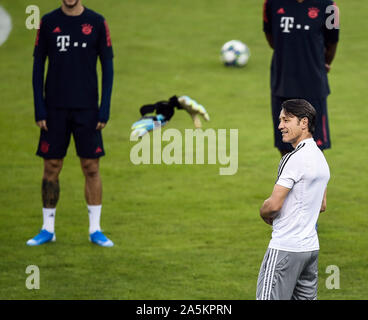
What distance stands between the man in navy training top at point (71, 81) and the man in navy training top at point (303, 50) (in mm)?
1775

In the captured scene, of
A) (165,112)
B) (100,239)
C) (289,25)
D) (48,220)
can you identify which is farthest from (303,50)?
(48,220)

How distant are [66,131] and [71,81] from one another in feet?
1.71

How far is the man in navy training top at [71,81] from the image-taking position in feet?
27.3

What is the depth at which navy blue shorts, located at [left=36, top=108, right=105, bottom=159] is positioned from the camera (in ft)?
27.6

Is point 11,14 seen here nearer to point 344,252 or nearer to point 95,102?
point 95,102

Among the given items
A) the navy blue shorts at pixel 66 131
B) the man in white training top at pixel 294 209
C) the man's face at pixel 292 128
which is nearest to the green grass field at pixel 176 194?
the navy blue shorts at pixel 66 131

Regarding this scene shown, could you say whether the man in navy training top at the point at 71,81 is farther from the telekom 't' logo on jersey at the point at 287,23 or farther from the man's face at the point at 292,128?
the man's face at the point at 292,128

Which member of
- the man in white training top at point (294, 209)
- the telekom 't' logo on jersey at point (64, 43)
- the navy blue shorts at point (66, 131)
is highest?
the telekom 't' logo on jersey at point (64, 43)

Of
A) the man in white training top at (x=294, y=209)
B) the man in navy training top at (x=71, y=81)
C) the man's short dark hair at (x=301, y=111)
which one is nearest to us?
the man in white training top at (x=294, y=209)

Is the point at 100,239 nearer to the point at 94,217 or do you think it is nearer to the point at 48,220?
the point at 94,217

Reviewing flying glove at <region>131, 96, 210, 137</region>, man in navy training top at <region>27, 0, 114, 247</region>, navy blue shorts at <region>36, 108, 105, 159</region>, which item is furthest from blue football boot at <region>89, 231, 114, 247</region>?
flying glove at <region>131, 96, 210, 137</region>

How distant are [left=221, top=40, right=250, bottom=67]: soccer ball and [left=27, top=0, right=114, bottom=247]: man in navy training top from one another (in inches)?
358

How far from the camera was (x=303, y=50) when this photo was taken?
8.60m
